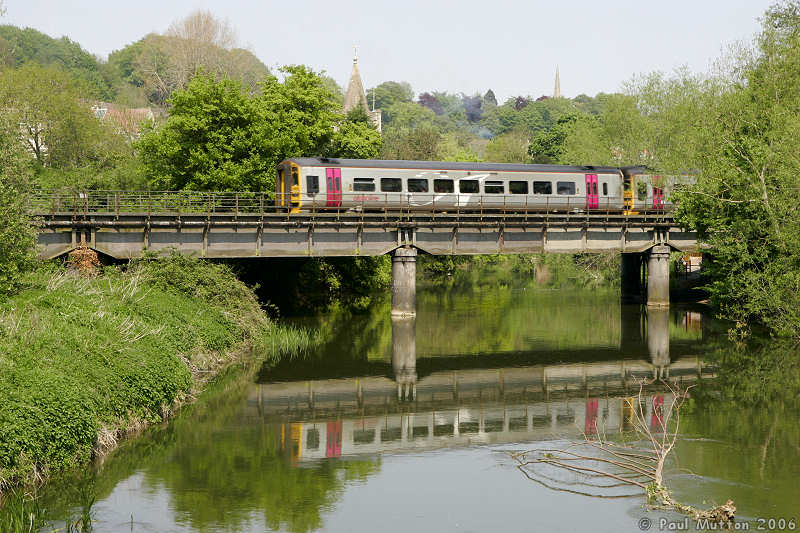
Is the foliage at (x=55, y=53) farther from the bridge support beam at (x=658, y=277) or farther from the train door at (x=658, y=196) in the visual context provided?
the bridge support beam at (x=658, y=277)

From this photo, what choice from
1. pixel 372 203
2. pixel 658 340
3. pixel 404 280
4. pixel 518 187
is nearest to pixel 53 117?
pixel 372 203

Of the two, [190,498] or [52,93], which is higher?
[52,93]

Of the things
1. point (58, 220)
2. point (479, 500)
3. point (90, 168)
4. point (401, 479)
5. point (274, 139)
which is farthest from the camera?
point (90, 168)

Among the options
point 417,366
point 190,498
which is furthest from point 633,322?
point 190,498

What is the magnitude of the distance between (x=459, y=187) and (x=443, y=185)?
3.30 feet

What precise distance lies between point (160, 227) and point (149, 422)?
54.5 feet

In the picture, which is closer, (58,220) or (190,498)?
(190,498)

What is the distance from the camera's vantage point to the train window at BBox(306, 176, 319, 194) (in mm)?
41156

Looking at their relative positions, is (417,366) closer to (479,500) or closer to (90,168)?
(479,500)

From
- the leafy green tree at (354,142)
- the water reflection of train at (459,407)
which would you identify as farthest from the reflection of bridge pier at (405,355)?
the leafy green tree at (354,142)

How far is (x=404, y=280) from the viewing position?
137ft

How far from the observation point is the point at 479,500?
53.0ft

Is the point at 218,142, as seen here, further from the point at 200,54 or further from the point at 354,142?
the point at 200,54

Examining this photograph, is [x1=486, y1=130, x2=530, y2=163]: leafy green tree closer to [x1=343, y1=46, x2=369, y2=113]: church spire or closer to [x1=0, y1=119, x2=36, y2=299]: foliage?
[x1=343, y1=46, x2=369, y2=113]: church spire
